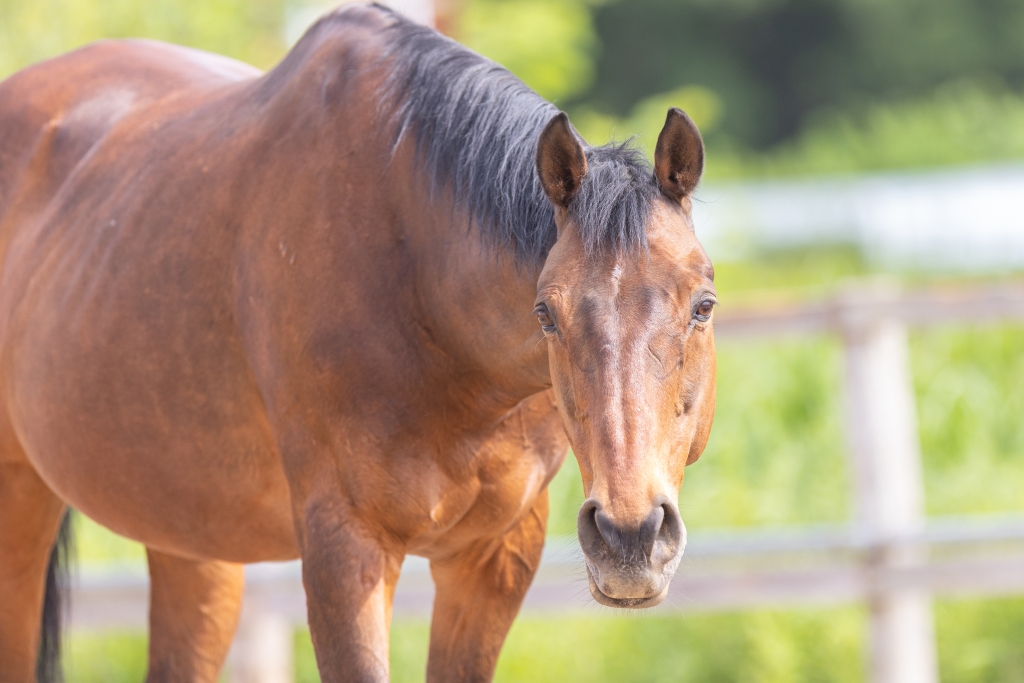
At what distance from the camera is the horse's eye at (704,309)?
6.35 feet

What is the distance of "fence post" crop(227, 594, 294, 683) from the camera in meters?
5.01

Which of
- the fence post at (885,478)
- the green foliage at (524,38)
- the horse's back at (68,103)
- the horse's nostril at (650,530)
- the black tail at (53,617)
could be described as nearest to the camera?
the horse's nostril at (650,530)

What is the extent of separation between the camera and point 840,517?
5.62 meters

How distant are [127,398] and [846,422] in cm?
319

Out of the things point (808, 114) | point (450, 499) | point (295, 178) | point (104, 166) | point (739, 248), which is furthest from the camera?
point (808, 114)

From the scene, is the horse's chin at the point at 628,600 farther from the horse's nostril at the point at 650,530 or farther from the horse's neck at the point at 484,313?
the horse's neck at the point at 484,313

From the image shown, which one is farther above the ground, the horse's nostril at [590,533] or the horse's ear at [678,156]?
the horse's ear at [678,156]

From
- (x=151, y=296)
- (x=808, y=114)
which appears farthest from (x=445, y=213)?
(x=808, y=114)

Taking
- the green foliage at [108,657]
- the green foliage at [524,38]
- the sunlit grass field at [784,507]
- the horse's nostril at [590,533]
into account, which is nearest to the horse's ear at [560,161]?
the horse's nostril at [590,533]

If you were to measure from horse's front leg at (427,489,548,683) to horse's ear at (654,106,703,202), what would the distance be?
2.95ft

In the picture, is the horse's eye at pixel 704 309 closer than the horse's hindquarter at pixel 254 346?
Yes

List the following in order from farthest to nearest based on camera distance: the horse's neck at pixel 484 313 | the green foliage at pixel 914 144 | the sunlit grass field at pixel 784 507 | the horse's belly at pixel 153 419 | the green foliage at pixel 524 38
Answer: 1. the green foliage at pixel 914 144
2. the green foliage at pixel 524 38
3. the sunlit grass field at pixel 784 507
4. the horse's belly at pixel 153 419
5. the horse's neck at pixel 484 313

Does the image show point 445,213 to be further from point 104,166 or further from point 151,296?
point 104,166

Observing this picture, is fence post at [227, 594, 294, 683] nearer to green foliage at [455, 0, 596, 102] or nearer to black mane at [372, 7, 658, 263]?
black mane at [372, 7, 658, 263]
